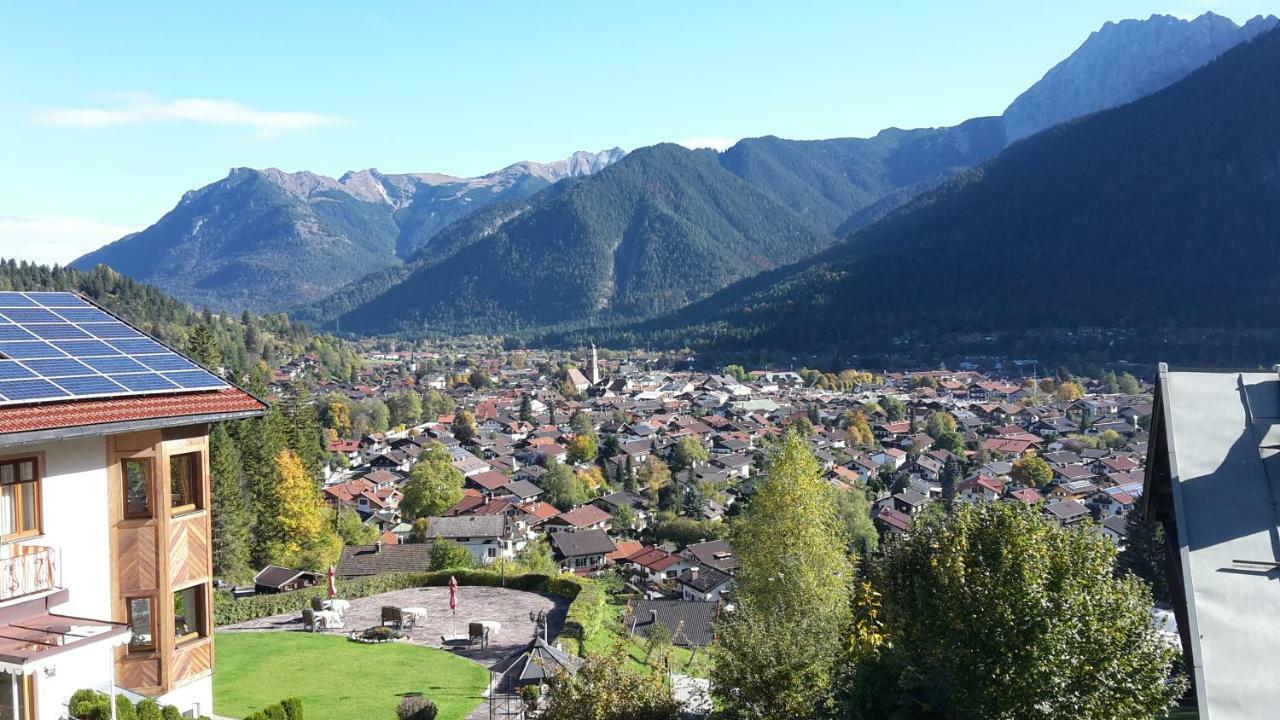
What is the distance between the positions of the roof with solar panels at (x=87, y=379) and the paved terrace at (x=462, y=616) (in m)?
9.82

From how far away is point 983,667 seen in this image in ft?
26.6

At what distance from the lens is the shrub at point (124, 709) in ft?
23.2

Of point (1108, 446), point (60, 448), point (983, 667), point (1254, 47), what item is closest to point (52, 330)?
point (60, 448)

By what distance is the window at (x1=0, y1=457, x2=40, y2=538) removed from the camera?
7156 mm

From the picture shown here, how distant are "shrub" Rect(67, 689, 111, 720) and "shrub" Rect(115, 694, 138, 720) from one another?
14cm

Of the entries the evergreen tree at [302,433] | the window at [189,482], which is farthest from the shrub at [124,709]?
the evergreen tree at [302,433]

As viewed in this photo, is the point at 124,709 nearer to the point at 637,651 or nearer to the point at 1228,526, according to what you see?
the point at 1228,526

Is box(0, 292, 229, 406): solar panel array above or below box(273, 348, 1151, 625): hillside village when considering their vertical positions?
above

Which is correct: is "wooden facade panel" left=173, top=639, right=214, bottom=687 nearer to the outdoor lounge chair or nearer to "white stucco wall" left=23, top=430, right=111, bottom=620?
"white stucco wall" left=23, top=430, right=111, bottom=620

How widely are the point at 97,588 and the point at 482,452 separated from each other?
70982mm

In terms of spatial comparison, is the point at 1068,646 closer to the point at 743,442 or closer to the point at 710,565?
the point at 710,565

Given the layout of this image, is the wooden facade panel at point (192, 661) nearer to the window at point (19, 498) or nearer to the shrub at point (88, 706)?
the shrub at point (88, 706)

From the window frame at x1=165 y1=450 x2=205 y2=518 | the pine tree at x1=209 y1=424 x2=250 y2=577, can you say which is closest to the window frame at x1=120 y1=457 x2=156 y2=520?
the window frame at x1=165 y1=450 x2=205 y2=518

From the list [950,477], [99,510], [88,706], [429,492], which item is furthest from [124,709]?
[950,477]
